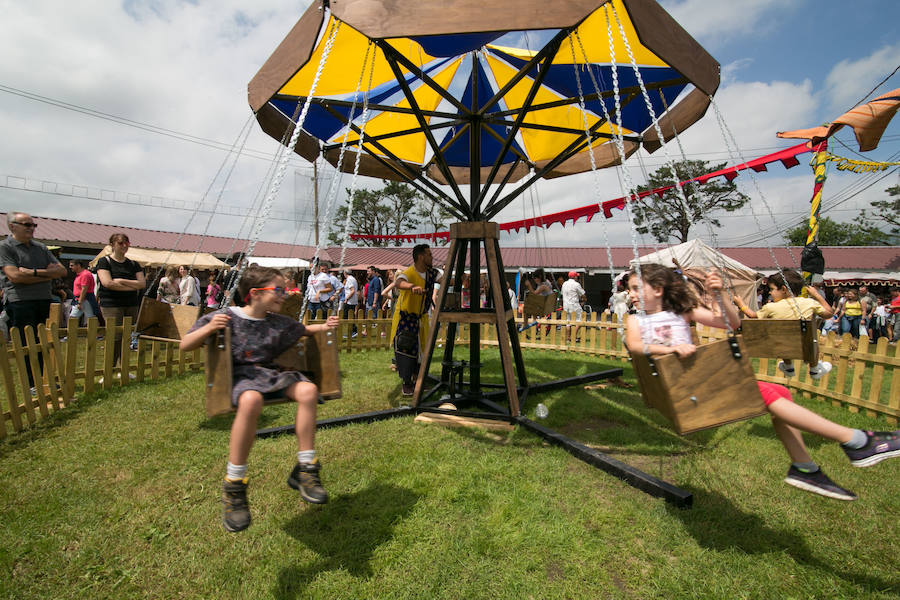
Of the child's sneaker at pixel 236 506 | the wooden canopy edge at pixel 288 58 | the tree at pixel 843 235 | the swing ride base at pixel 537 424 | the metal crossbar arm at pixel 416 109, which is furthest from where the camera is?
the tree at pixel 843 235

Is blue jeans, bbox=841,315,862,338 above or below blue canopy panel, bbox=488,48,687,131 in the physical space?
below

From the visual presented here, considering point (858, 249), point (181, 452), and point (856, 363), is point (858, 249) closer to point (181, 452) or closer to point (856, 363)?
point (856, 363)

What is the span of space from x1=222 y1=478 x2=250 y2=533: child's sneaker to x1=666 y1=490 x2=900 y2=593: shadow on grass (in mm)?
2520

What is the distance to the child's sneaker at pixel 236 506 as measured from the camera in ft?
7.06

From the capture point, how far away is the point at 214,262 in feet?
68.4

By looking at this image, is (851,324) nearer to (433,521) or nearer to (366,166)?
(366,166)

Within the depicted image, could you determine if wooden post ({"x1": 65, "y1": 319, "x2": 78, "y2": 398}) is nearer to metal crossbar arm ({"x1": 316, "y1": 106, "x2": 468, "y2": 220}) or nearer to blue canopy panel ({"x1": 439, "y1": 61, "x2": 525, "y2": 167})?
A: metal crossbar arm ({"x1": 316, "y1": 106, "x2": 468, "y2": 220})

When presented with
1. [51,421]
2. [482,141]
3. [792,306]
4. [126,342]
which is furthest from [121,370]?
[792,306]

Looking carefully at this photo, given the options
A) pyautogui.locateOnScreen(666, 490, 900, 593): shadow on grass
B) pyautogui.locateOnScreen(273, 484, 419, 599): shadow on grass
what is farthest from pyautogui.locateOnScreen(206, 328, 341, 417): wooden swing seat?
pyautogui.locateOnScreen(666, 490, 900, 593): shadow on grass

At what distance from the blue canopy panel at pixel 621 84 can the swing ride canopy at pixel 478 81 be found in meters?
0.02

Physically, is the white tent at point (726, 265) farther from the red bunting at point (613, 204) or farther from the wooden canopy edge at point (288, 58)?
the wooden canopy edge at point (288, 58)

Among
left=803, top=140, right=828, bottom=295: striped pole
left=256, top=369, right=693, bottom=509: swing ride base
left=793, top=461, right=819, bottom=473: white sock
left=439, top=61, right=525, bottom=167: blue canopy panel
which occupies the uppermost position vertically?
left=439, top=61, right=525, bottom=167: blue canopy panel

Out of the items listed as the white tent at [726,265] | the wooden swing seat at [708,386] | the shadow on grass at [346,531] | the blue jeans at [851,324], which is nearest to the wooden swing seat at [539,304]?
the shadow on grass at [346,531]

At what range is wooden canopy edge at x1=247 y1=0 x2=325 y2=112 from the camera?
328 centimetres
